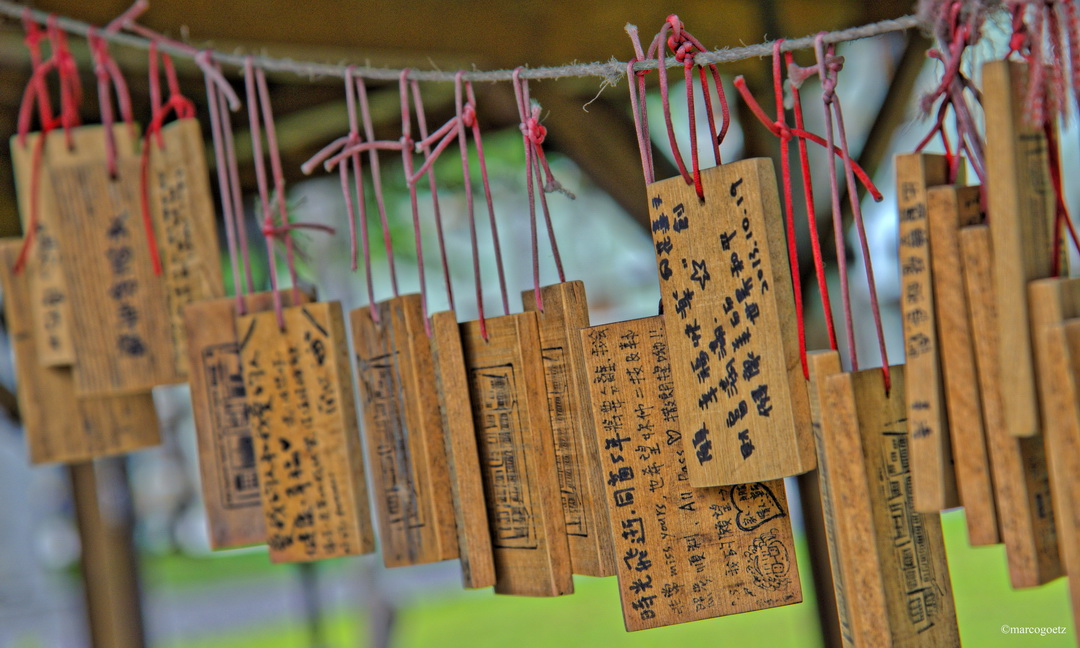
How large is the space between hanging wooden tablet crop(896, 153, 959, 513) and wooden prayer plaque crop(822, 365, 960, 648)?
36 mm

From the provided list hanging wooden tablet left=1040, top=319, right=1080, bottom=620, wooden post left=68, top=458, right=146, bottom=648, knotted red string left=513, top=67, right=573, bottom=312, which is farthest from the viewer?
wooden post left=68, top=458, right=146, bottom=648

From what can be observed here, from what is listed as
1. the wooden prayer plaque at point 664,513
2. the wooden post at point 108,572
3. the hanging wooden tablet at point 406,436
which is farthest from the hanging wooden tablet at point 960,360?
the wooden post at point 108,572

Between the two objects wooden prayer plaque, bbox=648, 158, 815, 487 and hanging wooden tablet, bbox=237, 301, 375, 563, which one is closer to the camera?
wooden prayer plaque, bbox=648, 158, 815, 487

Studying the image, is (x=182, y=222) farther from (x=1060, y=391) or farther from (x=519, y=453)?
(x=1060, y=391)

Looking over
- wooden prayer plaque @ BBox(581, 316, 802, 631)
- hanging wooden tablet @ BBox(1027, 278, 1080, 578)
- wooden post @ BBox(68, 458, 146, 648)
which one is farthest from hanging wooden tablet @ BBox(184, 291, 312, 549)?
wooden post @ BBox(68, 458, 146, 648)

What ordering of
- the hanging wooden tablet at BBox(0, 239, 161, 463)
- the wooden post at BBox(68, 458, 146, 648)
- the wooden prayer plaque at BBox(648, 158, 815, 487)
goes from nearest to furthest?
the wooden prayer plaque at BBox(648, 158, 815, 487), the hanging wooden tablet at BBox(0, 239, 161, 463), the wooden post at BBox(68, 458, 146, 648)

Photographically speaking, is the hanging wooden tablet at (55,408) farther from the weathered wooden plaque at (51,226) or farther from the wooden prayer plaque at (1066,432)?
the wooden prayer plaque at (1066,432)

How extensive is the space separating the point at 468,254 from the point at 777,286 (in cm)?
469

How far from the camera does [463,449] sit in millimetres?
730

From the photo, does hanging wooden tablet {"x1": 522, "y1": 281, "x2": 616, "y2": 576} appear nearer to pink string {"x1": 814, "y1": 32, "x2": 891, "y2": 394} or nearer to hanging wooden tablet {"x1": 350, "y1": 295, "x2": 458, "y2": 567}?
hanging wooden tablet {"x1": 350, "y1": 295, "x2": 458, "y2": 567}

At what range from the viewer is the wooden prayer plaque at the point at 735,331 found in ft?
1.95

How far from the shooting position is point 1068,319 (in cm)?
48

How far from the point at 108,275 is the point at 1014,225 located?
0.70 metres

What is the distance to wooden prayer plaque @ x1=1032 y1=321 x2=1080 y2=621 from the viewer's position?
1.55 feet
